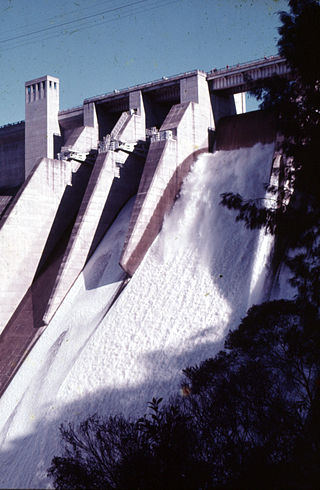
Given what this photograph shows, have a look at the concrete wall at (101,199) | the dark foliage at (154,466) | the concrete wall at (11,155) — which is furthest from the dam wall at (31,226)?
the dark foliage at (154,466)

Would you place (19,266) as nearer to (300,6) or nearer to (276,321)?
(276,321)

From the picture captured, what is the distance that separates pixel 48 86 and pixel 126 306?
20.5m

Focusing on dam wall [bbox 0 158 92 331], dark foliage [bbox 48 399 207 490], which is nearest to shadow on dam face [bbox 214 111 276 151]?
dam wall [bbox 0 158 92 331]

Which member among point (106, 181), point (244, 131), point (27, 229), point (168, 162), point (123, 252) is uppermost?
point (244, 131)

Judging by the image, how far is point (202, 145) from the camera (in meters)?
31.7

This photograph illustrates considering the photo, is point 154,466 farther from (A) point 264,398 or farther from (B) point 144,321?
(B) point 144,321

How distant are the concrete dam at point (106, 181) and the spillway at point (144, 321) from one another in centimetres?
93

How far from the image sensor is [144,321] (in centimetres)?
2352

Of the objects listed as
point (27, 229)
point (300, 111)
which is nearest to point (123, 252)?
point (27, 229)

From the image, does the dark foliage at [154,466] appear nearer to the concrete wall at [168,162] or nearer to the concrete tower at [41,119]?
the concrete wall at [168,162]

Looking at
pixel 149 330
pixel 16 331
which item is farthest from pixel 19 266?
pixel 149 330

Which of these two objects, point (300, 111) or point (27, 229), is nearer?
point (300, 111)

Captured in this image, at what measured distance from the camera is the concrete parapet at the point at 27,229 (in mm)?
29641

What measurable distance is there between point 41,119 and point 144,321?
20856 mm
